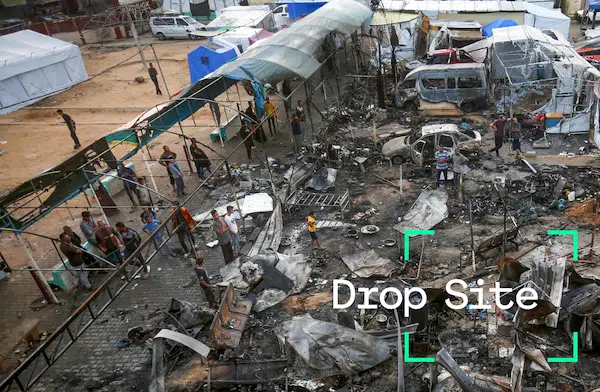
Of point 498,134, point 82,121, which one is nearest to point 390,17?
point 498,134

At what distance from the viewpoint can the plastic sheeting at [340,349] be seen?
323 inches

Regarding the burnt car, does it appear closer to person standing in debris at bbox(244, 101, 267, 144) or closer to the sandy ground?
person standing in debris at bbox(244, 101, 267, 144)

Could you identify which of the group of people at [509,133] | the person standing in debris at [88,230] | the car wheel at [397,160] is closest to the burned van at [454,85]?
the group of people at [509,133]

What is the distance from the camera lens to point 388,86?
22.2m

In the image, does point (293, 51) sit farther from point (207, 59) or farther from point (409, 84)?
point (207, 59)

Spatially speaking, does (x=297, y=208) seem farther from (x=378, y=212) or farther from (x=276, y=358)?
(x=276, y=358)

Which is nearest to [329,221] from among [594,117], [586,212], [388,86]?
[586,212]

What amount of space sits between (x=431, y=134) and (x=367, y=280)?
6390 millimetres

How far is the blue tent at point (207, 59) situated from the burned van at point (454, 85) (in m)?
8.66

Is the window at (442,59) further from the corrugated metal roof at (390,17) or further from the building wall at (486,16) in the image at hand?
the building wall at (486,16)

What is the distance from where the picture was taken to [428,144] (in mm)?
15281

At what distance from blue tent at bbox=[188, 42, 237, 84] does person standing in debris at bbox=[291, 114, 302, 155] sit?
7.32 m

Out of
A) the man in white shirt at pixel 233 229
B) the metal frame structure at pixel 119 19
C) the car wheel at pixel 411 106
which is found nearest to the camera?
the man in white shirt at pixel 233 229
